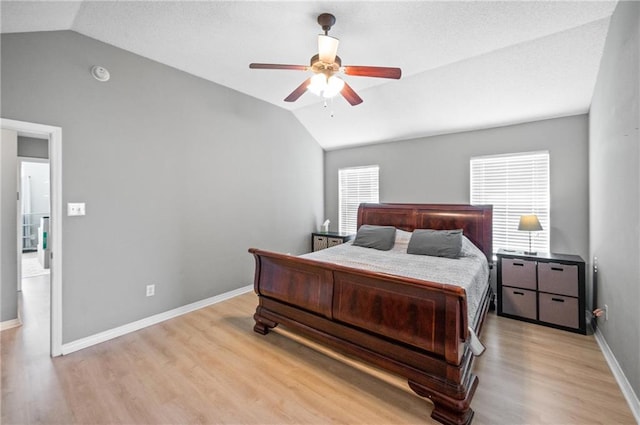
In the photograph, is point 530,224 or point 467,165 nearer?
point 530,224

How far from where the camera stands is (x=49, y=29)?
7.73 ft

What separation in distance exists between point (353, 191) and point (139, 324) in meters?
3.93

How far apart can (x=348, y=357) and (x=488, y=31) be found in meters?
3.17

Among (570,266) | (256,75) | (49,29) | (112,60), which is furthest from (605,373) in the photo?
(49,29)

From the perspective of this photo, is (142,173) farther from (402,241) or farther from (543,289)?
(543,289)

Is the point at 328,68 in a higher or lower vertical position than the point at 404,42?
lower

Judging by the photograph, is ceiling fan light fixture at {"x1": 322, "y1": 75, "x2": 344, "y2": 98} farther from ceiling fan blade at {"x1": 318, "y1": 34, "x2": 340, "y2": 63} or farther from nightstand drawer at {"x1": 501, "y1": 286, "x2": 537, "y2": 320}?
nightstand drawer at {"x1": 501, "y1": 286, "x2": 537, "y2": 320}

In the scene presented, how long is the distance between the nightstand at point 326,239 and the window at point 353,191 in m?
0.47

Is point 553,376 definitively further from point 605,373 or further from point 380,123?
point 380,123

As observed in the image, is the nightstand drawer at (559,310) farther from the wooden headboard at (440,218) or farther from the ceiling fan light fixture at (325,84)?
the ceiling fan light fixture at (325,84)

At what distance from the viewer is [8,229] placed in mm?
3098

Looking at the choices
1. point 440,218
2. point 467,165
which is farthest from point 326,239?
point 467,165

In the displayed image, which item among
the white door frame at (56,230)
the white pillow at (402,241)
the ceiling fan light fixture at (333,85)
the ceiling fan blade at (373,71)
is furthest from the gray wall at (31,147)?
the white pillow at (402,241)

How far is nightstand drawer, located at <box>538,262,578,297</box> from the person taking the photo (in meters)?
2.85
